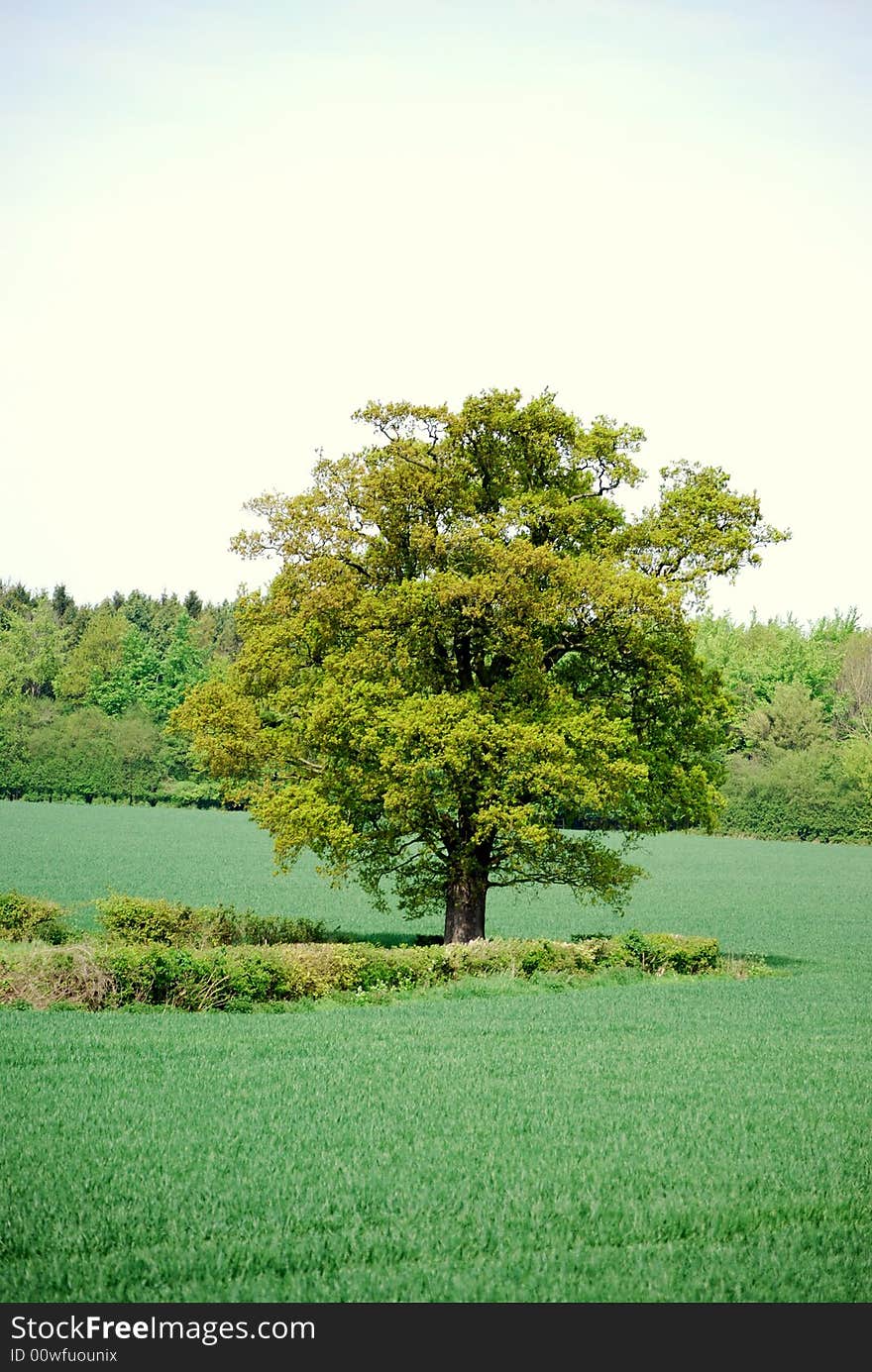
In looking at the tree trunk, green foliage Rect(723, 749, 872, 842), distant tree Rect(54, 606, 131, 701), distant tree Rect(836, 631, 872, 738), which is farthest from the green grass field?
distant tree Rect(54, 606, 131, 701)

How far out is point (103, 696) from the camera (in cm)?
11575

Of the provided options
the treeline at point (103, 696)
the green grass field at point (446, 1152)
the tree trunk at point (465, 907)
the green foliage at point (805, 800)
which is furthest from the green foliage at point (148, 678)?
the green grass field at point (446, 1152)

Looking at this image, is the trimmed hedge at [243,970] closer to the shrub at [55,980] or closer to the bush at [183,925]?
the shrub at [55,980]

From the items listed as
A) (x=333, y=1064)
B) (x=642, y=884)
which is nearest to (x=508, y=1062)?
(x=333, y=1064)

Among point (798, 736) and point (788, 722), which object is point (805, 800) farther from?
point (788, 722)

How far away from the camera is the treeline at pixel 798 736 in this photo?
8994 centimetres

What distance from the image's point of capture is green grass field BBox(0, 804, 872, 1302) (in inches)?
306

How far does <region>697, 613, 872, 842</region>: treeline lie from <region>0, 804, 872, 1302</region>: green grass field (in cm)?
6309

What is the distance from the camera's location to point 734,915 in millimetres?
45062

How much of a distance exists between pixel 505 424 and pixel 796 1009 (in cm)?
1321

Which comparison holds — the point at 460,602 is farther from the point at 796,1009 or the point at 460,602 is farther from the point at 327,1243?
the point at 327,1243

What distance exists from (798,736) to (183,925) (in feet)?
263

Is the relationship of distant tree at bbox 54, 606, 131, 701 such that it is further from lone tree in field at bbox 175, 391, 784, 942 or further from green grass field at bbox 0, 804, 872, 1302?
green grass field at bbox 0, 804, 872, 1302

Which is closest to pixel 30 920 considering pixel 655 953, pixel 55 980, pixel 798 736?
pixel 55 980
